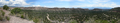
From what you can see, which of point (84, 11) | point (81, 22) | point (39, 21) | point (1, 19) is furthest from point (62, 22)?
point (1, 19)

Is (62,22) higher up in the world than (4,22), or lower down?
lower down

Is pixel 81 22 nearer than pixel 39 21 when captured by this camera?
No

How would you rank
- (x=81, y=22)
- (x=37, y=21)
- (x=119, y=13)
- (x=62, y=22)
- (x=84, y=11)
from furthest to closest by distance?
1. (x=119, y=13)
2. (x=84, y=11)
3. (x=62, y=22)
4. (x=81, y=22)
5. (x=37, y=21)

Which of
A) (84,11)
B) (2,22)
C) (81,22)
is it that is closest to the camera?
(2,22)

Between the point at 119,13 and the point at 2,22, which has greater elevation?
the point at 2,22

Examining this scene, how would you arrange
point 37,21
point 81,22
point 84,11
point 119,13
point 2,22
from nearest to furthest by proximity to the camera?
point 2,22
point 37,21
point 81,22
point 84,11
point 119,13

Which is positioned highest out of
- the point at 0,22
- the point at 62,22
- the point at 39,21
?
the point at 0,22

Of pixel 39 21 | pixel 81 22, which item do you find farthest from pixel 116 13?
pixel 39 21

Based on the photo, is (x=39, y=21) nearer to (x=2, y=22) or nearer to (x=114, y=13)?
(x=2, y=22)

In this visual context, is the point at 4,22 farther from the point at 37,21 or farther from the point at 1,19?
the point at 37,21
